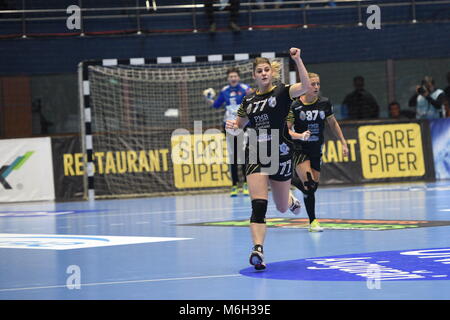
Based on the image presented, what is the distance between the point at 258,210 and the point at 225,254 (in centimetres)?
114

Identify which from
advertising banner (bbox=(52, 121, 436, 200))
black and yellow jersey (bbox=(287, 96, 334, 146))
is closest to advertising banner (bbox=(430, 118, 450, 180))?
advertising banner (bbox=(52, 121, 436, 200))

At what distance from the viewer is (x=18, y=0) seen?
2536cm

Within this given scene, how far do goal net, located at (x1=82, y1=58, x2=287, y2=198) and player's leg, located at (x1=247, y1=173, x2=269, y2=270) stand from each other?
42.9ft

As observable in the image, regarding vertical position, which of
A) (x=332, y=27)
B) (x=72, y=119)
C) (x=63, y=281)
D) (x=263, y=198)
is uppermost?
Result: (x=332, y=27)

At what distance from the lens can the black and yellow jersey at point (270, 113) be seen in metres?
9.03

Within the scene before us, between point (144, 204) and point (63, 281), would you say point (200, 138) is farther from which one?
point (63, 281)

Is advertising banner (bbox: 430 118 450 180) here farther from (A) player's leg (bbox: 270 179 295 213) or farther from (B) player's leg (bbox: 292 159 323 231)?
(A) player's leg (bbox: 270 179 295 213)

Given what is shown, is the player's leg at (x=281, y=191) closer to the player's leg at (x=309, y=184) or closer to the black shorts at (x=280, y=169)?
the black shorts at (x=280, y=169)

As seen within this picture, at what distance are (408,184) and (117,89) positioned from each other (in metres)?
7.65

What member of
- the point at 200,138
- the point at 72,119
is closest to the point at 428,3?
the point at 200,138

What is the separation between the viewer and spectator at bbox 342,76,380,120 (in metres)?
24.8

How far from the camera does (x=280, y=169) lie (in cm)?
902

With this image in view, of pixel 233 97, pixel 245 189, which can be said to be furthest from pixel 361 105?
pixel 233 97

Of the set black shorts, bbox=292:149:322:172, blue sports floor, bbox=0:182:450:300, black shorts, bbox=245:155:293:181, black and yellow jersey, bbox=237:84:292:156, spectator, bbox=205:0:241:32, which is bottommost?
blue sports floor, bbox=0:182:450:300
